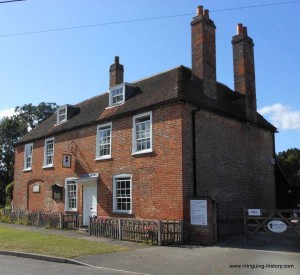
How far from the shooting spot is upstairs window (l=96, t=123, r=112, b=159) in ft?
67.5

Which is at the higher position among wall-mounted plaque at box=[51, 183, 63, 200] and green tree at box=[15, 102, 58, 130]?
green tree at box=[15, 102, 58, 130]

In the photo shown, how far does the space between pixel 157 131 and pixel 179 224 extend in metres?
4.33

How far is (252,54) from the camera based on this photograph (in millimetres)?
21953

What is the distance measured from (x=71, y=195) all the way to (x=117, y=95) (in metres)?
6.47

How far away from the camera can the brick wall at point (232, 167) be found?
57.7 ft

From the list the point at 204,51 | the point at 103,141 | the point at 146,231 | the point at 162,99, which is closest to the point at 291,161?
the point at 204,51

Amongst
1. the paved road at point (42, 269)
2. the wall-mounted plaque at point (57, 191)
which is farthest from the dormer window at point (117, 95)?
the paved road at point (42, 269)

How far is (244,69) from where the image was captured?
21.2 m

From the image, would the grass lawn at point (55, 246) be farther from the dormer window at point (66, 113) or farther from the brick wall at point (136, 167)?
the dormer window at point (66, 113)

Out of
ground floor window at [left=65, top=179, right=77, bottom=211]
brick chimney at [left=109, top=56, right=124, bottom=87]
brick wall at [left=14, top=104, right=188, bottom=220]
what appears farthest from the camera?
brick chimney at [left=109, top=56, right=124, bottom=87]

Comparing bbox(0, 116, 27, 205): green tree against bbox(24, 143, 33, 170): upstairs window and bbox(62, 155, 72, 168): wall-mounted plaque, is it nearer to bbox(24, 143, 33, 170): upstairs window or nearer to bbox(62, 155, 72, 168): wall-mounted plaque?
bbox(24, 143, 33, 170): upstairs window

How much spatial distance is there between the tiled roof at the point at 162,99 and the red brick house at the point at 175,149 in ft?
0.22

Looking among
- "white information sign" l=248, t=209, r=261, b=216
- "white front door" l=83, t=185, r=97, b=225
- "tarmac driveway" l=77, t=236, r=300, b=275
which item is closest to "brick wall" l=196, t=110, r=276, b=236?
"white information sign" l=248, t=209, r=261, b=216

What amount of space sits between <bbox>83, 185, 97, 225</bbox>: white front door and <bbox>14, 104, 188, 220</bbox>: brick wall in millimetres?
466
